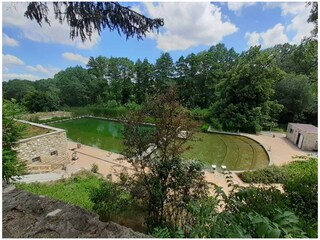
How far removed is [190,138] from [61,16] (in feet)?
12.1

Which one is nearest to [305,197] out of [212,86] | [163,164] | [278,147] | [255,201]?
[255,201]

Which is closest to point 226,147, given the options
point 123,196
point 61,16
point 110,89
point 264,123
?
point 264,123

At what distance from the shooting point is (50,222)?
127 centimetres

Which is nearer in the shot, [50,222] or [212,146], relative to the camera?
[50,222]

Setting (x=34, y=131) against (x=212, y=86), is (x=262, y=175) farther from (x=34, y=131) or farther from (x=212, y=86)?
(x=212, y=86)

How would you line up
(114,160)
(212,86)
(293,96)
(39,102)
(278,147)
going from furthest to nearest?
(39,102)
(212,86)
(293,96)
(278,147)
(114,160)

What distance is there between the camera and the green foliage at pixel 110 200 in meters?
4.49

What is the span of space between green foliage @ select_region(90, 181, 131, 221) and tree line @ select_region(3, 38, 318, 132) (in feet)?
25.2

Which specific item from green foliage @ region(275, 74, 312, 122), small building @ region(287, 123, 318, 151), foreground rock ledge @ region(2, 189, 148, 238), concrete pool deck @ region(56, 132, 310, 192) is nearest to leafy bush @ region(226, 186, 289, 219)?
foreground rock ledge @ region(2, 189, 148, 238)

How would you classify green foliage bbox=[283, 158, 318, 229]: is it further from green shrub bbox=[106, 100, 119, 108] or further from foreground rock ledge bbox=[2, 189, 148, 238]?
green shrub bbox=[106, 100, 119, 108]

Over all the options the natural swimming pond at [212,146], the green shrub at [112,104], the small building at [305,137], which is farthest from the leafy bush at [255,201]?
the green shrub at [112,104]

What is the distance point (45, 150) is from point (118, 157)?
10.5 ft

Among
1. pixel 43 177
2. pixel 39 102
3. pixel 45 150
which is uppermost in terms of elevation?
pixel 39 102

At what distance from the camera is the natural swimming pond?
1093 cm
